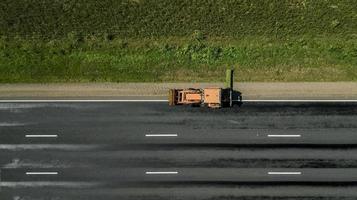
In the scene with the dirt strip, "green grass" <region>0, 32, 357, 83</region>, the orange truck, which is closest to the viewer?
the orange truck

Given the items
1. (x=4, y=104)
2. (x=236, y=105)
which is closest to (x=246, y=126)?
(x=236, y=105)

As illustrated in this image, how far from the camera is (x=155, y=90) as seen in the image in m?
38.8

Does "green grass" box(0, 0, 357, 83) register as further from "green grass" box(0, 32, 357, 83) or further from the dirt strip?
the dirt strip

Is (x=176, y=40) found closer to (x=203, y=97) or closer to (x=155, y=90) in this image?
(x=155, y=90)

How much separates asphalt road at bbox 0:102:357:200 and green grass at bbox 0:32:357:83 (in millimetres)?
3244

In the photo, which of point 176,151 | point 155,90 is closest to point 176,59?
point 155,90

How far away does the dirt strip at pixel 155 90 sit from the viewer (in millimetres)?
38281

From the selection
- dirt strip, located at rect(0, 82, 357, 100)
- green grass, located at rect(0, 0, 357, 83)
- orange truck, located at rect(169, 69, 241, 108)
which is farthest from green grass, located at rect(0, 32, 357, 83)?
orange truck, located at rect(169, 69, 241, 108)

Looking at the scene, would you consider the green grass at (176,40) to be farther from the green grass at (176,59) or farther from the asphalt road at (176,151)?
the asphalt road at (176,151)

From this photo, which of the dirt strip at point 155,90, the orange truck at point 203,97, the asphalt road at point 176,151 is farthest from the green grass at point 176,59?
the asphalt road at point 176,151

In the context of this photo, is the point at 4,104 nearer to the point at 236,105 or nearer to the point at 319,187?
the point at 236,105

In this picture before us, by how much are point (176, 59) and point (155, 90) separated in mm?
4118

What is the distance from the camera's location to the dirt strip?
38.3 m

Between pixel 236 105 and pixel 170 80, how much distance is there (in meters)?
5.67
